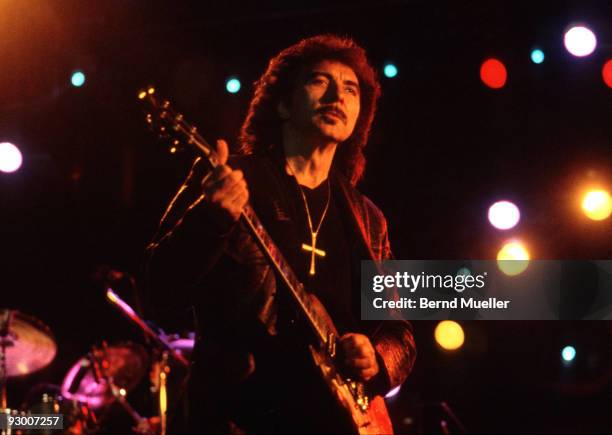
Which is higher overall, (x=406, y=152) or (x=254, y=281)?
(x=406, y=152)

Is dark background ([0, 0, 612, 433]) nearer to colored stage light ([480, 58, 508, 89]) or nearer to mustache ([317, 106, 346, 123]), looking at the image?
colored stage light ([480, 58, 508, 89])

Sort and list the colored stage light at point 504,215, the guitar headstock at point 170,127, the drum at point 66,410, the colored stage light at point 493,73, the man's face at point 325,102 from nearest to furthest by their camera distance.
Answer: the guitar headstock at point 170,127 < the man's face at point 325,102 < the drum at point 66,410 < the colored stage light at point 493,73 < the colored stage light at point 504,215

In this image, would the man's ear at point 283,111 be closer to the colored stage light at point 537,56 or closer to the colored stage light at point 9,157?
the colored stage light at point 537,56

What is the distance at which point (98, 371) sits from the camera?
6379 mm

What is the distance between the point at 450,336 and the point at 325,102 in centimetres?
400

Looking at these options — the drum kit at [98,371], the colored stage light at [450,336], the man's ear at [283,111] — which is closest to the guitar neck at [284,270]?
the man's ear at [283,111]

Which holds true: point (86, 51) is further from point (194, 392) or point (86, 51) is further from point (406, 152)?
point (194, 392)

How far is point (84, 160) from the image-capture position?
22.2ft

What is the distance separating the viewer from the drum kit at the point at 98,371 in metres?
5.74

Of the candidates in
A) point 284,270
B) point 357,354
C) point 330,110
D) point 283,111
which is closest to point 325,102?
point 330,110

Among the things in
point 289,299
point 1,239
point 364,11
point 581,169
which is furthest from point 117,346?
point 289,299

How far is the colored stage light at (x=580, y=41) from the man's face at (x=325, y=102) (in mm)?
3478

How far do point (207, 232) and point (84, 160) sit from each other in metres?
4.74

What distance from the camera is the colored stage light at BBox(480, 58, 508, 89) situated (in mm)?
6219
